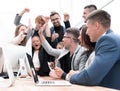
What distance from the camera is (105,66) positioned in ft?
5.20

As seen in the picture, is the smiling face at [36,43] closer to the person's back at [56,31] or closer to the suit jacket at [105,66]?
the person's back at [56,31]

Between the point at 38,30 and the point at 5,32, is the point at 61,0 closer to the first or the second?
the point at 38,30

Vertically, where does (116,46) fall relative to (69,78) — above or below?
above

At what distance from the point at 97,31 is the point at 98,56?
0.33 meters

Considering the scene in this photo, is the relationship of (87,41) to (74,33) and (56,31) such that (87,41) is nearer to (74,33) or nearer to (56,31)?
(74,33)

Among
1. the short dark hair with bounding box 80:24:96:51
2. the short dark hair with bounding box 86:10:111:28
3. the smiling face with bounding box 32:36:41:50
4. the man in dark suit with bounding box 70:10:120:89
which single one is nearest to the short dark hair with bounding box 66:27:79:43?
the short dark hair with bounding box 80:24:96:51

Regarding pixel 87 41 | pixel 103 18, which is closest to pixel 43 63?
pixel 87 41

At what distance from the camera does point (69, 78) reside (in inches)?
71.6

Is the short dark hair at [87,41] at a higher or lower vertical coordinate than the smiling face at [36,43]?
higher

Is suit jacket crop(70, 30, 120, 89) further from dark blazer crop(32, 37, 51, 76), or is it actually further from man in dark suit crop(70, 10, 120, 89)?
dark blazer crop(32, 37, 51, 76)

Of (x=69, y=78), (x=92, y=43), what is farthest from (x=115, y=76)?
(x=92, y=43)

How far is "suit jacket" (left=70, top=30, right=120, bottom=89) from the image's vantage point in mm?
1584

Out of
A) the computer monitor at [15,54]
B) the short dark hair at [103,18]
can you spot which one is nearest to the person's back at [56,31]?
the computer monitor at [15,54]

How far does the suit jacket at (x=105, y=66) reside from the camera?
5.20ft
